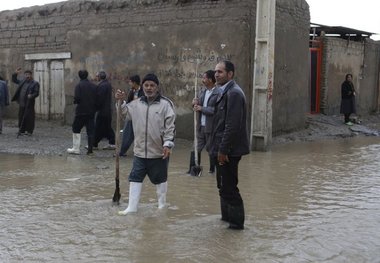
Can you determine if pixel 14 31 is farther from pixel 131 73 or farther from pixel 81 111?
pixel 81 111

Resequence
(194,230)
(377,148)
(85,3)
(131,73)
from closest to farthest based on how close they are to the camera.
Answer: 1. (194,230)
2. (377,148)
3. (131,73)
4. (85,3)

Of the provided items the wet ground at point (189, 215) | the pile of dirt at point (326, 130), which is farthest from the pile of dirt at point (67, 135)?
the wet ground at point (189, 215)

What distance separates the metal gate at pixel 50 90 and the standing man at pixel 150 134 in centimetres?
951

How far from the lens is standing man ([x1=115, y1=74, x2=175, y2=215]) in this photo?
5.54 meters

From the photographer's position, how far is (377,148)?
1129 centimetres

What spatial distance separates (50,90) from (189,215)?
1037cm

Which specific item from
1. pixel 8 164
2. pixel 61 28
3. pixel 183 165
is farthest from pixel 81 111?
pixel 61 28

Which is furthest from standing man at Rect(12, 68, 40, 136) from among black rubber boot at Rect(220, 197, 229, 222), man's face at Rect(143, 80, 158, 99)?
black rubber boot at Rect(220, 197, 229, 222)

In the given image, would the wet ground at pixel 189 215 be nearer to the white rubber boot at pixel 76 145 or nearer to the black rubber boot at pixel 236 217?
the black rubber boot at pixel 236 217

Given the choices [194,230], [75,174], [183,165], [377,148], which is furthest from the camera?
[377,148]

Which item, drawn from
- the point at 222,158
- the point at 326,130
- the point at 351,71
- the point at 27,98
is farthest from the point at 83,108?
the point at 351,71

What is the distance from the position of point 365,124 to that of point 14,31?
11.0m

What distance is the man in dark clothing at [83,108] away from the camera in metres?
9.77

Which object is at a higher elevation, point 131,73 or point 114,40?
point 114,40
